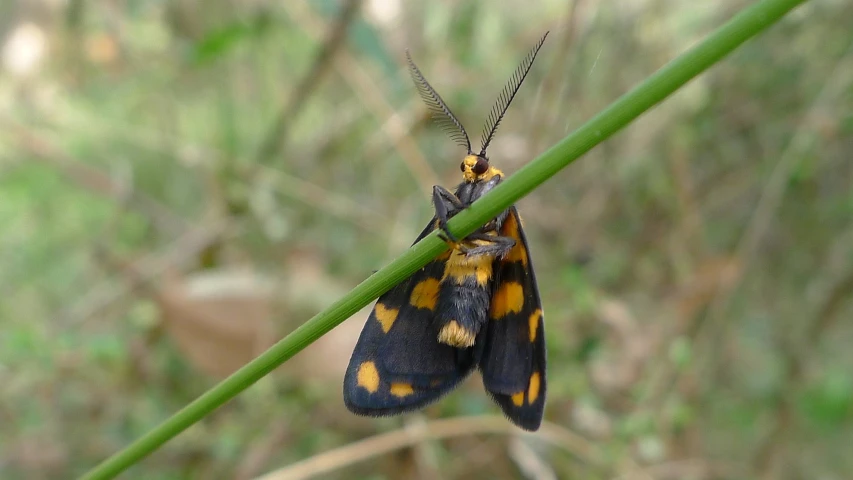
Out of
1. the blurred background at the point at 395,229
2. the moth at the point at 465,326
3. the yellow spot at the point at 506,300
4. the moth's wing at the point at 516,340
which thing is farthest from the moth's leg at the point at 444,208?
the blurred background at the point at 395,229

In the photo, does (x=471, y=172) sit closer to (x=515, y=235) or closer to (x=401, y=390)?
(x=515, y=235)

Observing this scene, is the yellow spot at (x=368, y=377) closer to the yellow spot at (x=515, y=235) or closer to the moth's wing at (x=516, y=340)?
the moth's wing at (x=516, y=340)

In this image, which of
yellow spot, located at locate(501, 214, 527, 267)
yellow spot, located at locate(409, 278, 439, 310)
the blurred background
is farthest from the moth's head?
the blurred background

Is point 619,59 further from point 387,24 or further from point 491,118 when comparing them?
point 491,118

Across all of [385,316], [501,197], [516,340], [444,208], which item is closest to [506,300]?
[516,340]

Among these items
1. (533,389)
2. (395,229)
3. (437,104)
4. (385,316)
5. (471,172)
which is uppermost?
(395,229)

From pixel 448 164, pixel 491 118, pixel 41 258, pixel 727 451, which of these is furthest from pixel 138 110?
pixel 727 451
